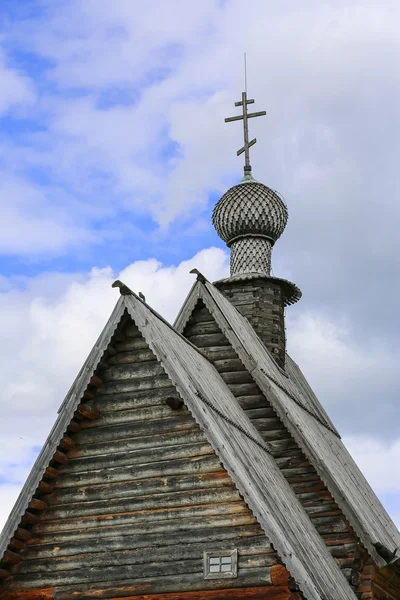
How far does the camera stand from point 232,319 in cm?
1941

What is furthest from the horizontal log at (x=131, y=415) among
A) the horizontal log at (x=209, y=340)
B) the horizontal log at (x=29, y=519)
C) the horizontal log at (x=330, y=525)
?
the horizontal log at (x=209, y=340)

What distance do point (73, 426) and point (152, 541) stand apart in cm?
201

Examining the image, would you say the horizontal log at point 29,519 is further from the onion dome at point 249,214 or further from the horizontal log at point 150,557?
the onion dome at point 249,214

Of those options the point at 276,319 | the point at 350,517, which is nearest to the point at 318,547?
the point at 350,517

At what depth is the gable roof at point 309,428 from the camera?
16.7 metres

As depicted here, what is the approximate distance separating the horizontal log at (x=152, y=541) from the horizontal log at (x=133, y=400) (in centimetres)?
179

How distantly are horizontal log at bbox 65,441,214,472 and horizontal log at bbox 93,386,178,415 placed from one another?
2.11 ft

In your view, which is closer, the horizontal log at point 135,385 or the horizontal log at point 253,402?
the horizontal log at point 135,385

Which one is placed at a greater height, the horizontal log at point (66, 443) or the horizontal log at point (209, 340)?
the horizontal log at point (209, 340)

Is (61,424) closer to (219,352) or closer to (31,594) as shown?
(31,594)

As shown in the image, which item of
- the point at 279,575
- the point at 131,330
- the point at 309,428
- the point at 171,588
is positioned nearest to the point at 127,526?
the point at 171,588

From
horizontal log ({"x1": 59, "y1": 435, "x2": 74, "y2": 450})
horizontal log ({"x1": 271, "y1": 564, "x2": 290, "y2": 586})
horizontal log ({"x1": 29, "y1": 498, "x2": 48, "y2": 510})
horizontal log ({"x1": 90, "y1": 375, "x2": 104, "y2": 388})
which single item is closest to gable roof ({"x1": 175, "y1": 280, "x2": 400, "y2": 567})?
horizontal log ({"x1": 271, "y1": 564, "x2": 290, "y2": 586})

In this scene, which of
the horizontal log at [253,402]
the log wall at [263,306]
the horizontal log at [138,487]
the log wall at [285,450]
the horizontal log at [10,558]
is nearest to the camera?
the horizontal log at [138,487]

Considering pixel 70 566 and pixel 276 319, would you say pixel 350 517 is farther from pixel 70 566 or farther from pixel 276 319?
pixel 276 319
